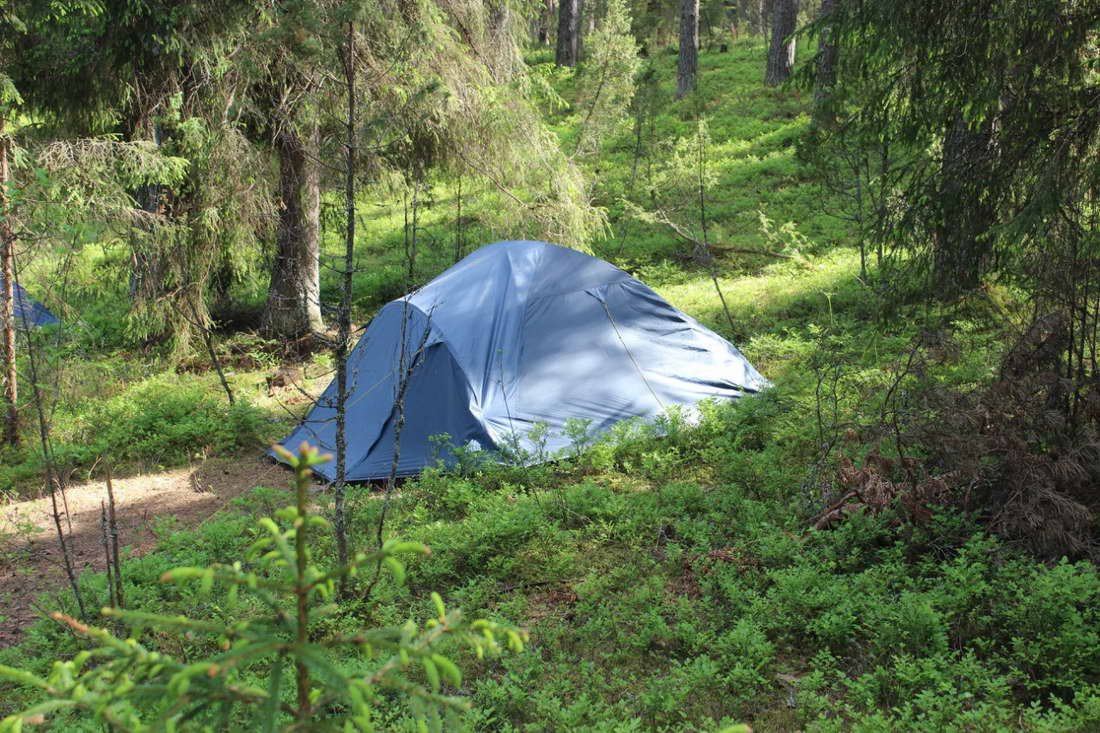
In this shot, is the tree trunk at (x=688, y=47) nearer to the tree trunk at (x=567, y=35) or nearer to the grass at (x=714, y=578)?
the tree trunk at (x=567, y=35)

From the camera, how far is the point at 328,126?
37.9 feet

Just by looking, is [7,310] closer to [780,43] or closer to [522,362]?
[522,362]

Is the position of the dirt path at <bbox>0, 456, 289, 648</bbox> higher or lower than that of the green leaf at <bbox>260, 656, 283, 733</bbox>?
lower

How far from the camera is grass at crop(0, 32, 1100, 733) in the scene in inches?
150

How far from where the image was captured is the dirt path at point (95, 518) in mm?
6176

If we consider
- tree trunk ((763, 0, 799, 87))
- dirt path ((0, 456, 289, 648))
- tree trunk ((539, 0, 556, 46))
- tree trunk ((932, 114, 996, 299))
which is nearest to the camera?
tree trunk ((932, 114, 996, 299))

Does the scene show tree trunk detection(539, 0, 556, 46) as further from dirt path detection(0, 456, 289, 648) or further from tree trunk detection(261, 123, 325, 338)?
dirt path detection(0, 456, 289, 648)

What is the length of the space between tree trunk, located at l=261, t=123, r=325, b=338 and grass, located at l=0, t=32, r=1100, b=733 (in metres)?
2.15

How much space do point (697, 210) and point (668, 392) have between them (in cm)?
→ 789

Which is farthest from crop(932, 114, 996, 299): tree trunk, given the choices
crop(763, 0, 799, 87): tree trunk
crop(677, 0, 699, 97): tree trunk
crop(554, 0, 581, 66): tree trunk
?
crop(554, 0, 581, 66): tree trunk

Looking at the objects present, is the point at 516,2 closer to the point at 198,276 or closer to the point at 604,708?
the point at 198,276

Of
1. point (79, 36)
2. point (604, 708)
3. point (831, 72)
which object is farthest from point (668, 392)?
point (79, 36)

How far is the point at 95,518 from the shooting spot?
7414mm

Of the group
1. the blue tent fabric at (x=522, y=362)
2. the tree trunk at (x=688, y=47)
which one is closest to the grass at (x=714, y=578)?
the blue tent fabric at (x=522, y=362)
